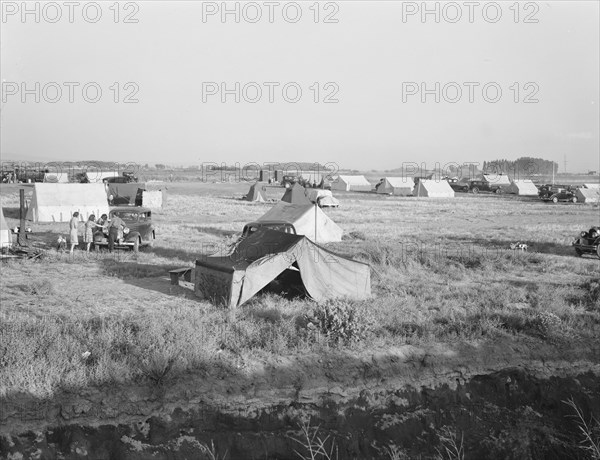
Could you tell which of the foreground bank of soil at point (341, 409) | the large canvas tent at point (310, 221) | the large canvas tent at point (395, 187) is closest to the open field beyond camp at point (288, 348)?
the foreground bank of soil at point (341, 409)

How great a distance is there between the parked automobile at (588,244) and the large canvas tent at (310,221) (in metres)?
8.45

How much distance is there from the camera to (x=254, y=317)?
11742mm

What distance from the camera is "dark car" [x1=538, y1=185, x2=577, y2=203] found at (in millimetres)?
52812

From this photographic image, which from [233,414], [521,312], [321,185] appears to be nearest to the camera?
[233,414]

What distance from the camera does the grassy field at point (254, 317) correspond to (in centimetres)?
917

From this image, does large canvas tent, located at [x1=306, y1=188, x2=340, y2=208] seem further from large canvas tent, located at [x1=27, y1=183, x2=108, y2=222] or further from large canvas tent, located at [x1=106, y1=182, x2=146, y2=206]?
large canvas tent, located at [x1=27, y1=183, x2=108, y2=222]

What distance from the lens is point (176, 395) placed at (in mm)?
8695

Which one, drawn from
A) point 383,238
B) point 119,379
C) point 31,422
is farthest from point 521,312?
point 383,238

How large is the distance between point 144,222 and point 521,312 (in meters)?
13.1

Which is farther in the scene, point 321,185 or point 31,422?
point 321,185

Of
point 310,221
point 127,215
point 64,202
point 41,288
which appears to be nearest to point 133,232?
point 127,215

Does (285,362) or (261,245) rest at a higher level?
(261,245)

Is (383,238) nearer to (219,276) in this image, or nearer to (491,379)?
(219,276)

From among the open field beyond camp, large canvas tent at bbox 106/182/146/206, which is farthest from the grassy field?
large canvas tent at bbox 106/182/146/206
